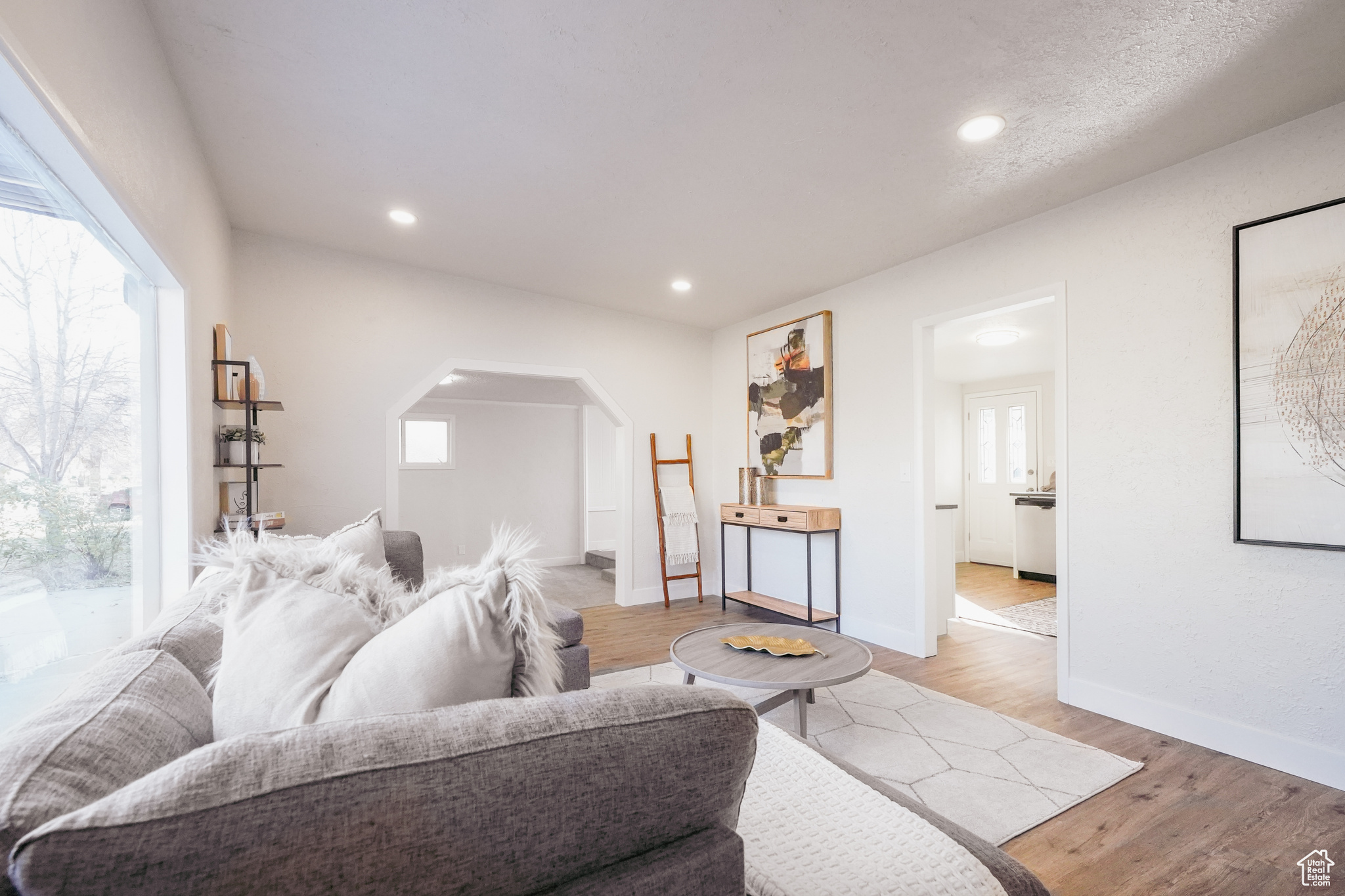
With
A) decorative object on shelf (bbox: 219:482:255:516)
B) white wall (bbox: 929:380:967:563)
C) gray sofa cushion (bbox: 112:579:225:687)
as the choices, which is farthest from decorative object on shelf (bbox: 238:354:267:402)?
white wall (bbox: 929:380:967:563)

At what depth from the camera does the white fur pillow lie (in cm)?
83

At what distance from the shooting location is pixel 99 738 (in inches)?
25.7

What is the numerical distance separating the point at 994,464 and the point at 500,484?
19.1 ft

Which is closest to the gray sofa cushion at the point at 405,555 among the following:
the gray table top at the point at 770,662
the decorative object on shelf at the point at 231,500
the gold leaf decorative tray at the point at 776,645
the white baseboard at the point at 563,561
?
the decorative object on shelf at the point at 231,500

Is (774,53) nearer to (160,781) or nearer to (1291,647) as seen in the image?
(160,781)

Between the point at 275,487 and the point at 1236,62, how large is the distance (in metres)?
4.61

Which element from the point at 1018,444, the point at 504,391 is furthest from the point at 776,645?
the point at 1018,444

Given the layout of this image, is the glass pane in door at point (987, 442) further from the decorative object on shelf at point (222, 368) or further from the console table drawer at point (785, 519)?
the decorative object on shelf at point (222, 368)

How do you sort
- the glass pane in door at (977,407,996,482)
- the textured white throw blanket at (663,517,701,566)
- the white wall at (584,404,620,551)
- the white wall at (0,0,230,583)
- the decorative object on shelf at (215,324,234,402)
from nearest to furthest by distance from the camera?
the white wall at (0,0,230,583) < the decorative object on shelf at (215,324,234,402) < the textured white throw blanket at (663,517,701,566) < the glass pane in door at (977,407,996,482) < the white wall at (584,404,620,551)

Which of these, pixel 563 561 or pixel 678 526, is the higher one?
pixel 678 526

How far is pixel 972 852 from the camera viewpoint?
95cm

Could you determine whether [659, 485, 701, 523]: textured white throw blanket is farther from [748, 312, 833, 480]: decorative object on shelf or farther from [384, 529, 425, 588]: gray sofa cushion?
[384, 529, 425, 588]: gray sofa cushion

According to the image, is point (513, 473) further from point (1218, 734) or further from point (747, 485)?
point (1218, 734)

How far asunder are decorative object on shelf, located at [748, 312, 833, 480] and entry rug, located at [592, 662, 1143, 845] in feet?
5.79
